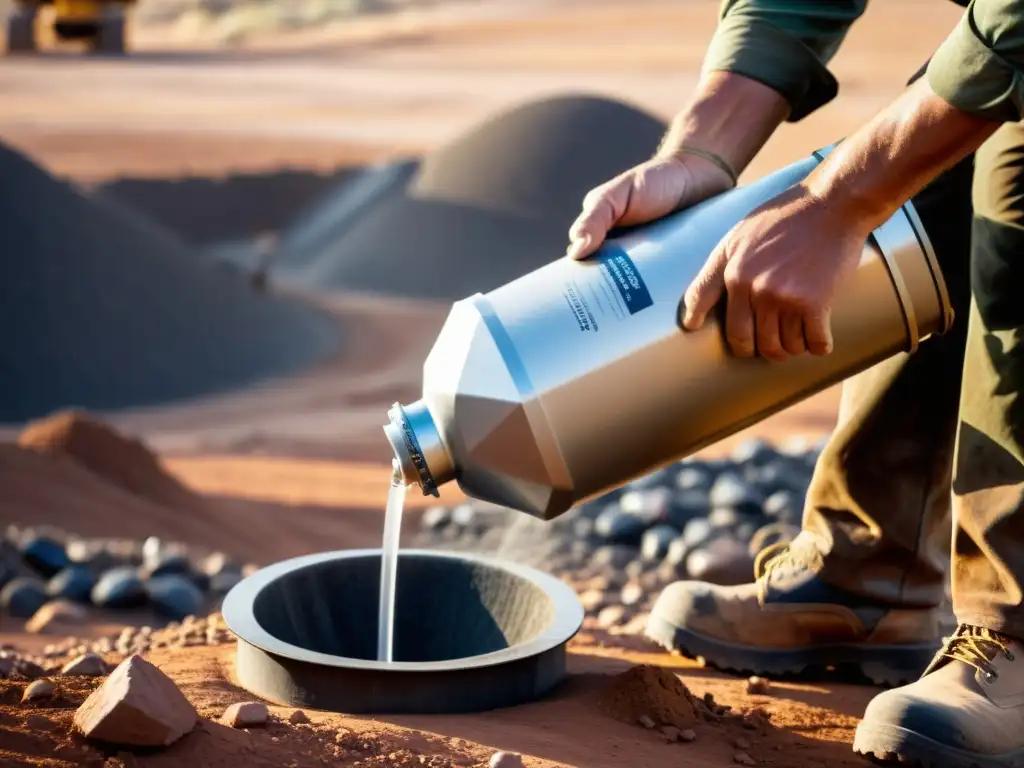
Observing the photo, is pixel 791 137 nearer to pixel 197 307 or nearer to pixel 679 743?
pixel 197 307

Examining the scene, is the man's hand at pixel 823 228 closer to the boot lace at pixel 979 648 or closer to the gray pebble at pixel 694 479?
the boot lace at pixel 979 648

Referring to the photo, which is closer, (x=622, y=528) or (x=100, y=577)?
(x=100, y=577)

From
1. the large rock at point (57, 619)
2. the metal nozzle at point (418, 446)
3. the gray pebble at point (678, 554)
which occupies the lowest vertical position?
the large rock at point (57, 619)

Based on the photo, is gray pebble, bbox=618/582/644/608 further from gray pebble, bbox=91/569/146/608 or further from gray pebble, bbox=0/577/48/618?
gray pebble, bbox=0/577/48/618

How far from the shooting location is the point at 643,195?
243cm

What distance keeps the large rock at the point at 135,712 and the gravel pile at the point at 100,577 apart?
2045 millimetres

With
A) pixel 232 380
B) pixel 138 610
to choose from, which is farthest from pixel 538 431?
pixel 232 380

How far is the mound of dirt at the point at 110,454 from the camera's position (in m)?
5.64

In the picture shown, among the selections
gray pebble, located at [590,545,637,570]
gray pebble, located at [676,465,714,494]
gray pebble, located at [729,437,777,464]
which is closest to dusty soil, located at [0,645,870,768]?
gray pebble, located at [590,545,637,570]

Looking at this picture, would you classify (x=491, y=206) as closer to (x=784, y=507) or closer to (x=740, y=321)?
(x=784, y=507)

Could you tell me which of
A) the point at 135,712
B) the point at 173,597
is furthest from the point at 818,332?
the point at 173,597

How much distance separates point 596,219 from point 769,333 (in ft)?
1.27

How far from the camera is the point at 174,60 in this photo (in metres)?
26.0

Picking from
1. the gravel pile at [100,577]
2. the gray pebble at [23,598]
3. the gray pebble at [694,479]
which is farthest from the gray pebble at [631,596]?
the gray pebble at [23,598]
